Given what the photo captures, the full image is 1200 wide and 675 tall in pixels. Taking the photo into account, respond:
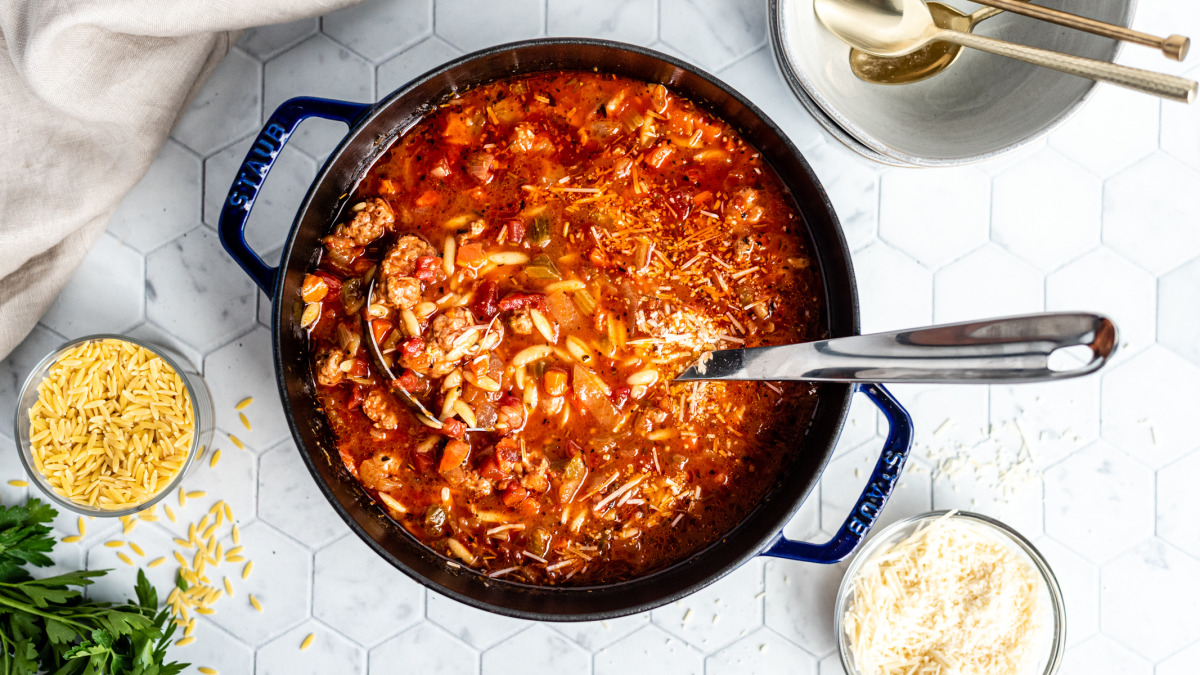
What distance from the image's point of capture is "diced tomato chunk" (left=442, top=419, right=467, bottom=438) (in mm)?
2297

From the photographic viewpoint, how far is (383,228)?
2.31 m

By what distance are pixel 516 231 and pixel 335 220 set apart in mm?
584

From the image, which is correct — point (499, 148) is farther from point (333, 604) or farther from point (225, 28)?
point (333, 604)

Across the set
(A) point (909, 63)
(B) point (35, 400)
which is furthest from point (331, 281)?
(A) point (909, 63)

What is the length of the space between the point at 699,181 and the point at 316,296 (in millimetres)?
1181

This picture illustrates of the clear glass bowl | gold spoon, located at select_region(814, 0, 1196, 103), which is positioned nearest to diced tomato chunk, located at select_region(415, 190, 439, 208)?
the clear glass bowl

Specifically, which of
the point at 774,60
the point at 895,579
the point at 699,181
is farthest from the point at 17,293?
the point at 895,579

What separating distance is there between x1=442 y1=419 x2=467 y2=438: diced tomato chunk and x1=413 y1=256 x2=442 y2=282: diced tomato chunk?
42 cm

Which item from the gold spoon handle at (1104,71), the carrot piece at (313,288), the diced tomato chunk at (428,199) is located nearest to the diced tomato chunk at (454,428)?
the carrot piece at (313,288)

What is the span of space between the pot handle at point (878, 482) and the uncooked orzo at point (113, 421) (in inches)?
75.5

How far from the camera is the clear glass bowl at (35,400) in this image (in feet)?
8.23

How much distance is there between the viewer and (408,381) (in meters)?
2.29

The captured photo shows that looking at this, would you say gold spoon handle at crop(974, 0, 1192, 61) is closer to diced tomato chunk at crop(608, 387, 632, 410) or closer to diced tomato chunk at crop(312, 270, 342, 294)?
diced tomato chunk at crop(608, 387, 632, 410)

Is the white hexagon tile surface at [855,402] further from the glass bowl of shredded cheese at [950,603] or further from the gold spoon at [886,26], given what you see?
the gold spoon at [886,26]
